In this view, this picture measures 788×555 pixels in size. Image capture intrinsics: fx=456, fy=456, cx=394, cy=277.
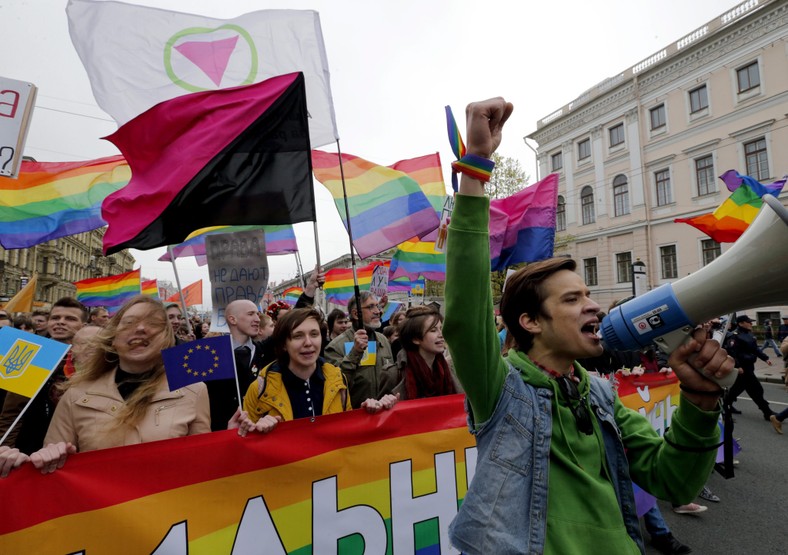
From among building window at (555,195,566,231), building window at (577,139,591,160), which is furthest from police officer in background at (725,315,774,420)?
building window at (577,139,591,160)

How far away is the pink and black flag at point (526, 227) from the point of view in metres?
7.09

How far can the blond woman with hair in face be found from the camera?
81.0 inches

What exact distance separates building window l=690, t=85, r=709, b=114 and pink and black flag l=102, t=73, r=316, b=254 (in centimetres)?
2736

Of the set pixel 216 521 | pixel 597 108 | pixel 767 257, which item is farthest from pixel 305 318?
pixel 597 108

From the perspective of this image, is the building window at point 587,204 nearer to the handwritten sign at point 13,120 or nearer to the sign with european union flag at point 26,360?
the handwritten sign at point 13,120

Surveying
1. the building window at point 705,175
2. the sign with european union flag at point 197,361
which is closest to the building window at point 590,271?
the building window at point 705,175

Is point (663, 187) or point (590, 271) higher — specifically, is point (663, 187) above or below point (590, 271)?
above

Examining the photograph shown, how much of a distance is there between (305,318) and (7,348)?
1473 millimetres

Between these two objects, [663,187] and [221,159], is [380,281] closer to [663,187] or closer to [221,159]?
[221,159]

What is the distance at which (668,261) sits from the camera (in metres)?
25.2

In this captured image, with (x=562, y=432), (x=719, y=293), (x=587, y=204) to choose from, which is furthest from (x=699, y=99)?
(x=562, y=432)

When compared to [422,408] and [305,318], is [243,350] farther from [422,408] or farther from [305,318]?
[422,408]

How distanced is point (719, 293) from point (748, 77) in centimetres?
2802

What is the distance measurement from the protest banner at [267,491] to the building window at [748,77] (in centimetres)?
2693
